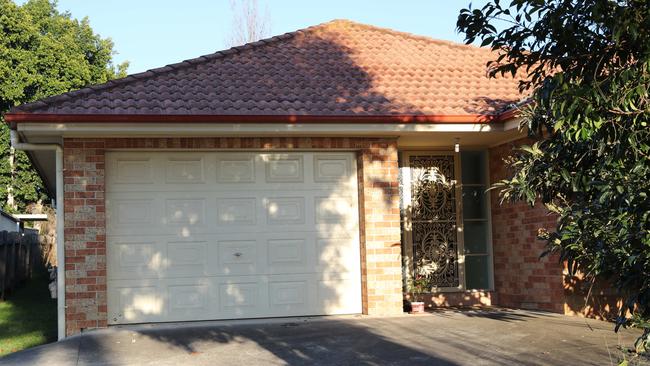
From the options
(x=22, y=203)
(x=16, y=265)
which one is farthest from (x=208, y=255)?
(x=22, y=203)

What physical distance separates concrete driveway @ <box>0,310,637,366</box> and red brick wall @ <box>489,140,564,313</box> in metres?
0.55

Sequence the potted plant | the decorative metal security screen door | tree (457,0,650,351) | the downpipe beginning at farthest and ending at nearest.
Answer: the decorative metal security screen door → the potted plant → the downpipe → tree (457,0,650,351)

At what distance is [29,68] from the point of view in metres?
34.8

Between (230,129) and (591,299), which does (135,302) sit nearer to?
(230,129)

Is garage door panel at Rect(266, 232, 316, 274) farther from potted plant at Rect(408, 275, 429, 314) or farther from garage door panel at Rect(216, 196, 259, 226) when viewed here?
potted plant at Rect(408, 275, 429, 314)

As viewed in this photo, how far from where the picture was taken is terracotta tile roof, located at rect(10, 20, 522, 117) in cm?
1052

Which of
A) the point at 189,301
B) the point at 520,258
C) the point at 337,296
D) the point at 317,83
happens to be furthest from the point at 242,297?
the point at 520,258

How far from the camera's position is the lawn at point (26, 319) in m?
10.5

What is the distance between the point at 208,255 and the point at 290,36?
502cm

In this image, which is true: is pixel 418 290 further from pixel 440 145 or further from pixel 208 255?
pixel 208 255

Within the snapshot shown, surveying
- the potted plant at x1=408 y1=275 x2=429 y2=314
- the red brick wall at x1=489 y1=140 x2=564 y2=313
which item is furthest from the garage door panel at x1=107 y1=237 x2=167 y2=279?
the red brick wall at x1=489 y1=140 x2=564 y2=313

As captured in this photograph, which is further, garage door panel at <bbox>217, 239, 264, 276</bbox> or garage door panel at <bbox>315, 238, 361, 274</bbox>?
garage door panel at <bbox>315, 238, 361, 274</bbox>

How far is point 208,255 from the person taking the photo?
1086cm

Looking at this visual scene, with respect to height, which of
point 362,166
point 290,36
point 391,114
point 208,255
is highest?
point 290,36
